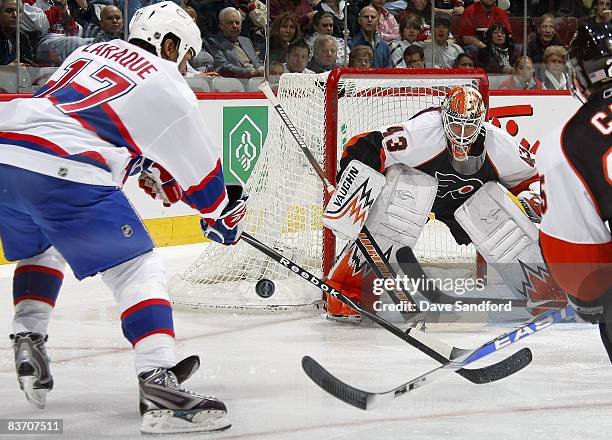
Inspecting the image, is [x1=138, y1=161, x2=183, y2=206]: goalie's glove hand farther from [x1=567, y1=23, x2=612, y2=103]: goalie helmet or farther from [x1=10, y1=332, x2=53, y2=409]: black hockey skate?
[x1=567, y1=23, x2=612, y2=103]: goalie helmet

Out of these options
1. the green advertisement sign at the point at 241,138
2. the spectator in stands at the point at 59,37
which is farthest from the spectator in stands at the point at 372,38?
the spectator in stands at the point at 59,37

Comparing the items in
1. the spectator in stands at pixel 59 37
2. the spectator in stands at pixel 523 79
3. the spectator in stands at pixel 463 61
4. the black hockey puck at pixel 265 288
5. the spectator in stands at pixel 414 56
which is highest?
the spectator in stands at pixel 59 37

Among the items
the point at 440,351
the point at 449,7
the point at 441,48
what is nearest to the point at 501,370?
the point at 440,351

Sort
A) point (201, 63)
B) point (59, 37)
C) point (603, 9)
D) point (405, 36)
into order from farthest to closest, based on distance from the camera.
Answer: point (603, 9), point (405, 36), point (201, 63), point (59, 37)

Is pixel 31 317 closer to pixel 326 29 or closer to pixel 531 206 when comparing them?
pixel 531 206

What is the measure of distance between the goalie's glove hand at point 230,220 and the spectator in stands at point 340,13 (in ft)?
12.8

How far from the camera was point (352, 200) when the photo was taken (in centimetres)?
396

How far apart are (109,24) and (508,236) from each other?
2.39 meters

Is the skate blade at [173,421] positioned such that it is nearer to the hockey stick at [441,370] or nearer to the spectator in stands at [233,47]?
the hockey stick at [441,370]

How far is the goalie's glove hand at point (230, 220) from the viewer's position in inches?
113

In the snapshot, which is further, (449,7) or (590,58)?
(449,7)

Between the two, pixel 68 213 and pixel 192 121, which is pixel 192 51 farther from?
pixel 68 213

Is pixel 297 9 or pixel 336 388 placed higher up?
pixel 297 9

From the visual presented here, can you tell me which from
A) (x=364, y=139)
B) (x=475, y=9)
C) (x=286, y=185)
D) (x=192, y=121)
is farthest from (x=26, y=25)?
(x=475, y=9)
